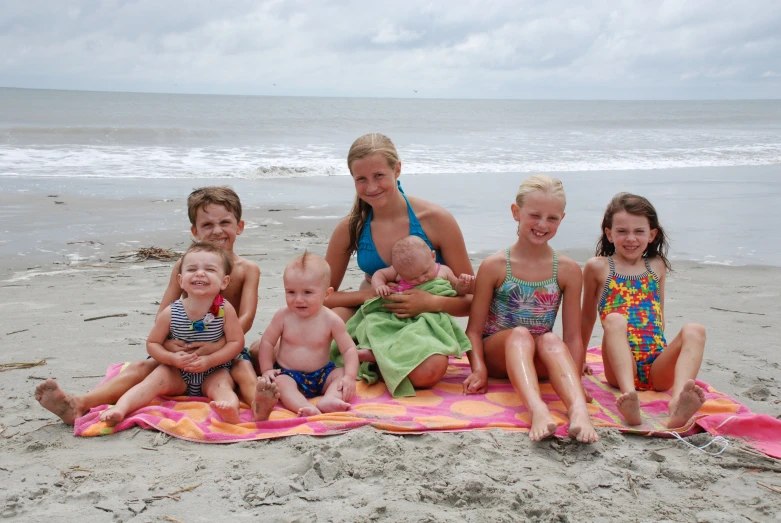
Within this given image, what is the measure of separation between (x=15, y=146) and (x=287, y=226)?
1337 centimetres

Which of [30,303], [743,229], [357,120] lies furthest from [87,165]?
[357,120]

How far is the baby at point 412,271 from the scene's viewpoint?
4117 mm

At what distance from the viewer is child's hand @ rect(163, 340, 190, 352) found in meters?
3.63

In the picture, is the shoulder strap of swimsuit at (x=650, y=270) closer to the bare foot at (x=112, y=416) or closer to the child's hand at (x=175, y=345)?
Answer: the child's hand at (x=175, y=345)

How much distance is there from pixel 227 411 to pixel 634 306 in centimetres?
244

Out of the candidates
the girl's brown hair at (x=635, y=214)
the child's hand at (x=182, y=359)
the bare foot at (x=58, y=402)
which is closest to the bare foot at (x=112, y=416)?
the bare foot at (x=58, y=402)

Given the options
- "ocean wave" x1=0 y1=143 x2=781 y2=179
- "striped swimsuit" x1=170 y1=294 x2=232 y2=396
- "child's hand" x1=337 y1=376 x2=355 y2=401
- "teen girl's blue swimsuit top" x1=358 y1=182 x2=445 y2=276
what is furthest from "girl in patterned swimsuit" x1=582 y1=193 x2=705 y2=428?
"ocean wave" x1=0 y1=143 x2=781 y2=179

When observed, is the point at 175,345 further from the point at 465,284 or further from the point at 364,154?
the point at 465,284

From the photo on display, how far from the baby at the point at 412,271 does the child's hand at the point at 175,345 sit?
3.87 ft

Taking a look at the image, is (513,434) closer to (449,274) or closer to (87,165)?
(449,274)

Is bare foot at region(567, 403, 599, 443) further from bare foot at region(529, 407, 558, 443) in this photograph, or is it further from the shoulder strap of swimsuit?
the shoulder strap of swimsuit

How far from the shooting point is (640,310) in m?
4.07

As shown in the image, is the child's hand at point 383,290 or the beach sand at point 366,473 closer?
the beach sand at point 366,473

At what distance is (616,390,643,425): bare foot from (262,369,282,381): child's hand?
180cm
